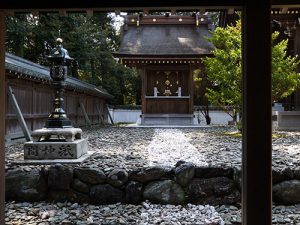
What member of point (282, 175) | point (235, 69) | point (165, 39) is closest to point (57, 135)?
point (282, 175)

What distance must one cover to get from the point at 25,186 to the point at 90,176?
1.04 metres

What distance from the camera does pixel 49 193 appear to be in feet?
17.6

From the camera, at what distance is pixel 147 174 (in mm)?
5316

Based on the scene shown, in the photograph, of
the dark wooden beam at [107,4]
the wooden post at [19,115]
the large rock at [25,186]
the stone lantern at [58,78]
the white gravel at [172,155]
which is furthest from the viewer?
the wooden post at [19,115]

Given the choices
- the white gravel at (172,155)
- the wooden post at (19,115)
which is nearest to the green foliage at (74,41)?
the wooden post at (19,115)

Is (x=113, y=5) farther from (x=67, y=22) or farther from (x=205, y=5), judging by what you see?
(x=67, y=22)

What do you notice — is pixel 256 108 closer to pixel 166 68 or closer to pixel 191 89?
pixel 191 89

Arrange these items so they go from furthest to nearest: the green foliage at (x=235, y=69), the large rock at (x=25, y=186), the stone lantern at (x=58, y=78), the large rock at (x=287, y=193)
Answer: the green foliage at (x=235, y=69) → the stone lantern at (x=58, y=78) → the large rock at (x=25, y=186) → the large rock at (x=287, y=193)

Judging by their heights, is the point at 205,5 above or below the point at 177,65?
below

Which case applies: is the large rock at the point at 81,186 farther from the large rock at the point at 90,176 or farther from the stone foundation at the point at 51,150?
the stone foundation at the point at 51,150

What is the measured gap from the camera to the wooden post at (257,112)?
8.57ft

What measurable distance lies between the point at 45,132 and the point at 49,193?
1370mm

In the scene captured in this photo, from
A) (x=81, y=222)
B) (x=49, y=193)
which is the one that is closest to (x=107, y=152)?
(x=49, y=193)

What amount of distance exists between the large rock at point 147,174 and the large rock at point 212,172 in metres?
0.52
